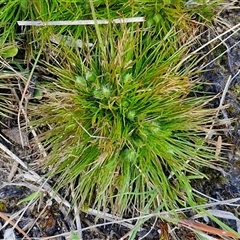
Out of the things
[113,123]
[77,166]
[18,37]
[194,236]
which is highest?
[18,37]

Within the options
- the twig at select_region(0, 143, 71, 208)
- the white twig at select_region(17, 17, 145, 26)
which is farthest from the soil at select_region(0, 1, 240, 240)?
the white twig at select_region(17, 17, 145, 26)

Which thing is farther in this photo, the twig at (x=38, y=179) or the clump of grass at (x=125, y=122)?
the twig at (x=38, y=179)

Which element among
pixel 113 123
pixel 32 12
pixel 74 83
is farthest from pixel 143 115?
pixel 32 12

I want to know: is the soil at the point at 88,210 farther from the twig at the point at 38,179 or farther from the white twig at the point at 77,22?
the white twig at the point at 77,22

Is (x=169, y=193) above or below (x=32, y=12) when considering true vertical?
below

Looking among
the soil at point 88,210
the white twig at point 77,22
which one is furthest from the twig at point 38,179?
the white twig at point 77,22

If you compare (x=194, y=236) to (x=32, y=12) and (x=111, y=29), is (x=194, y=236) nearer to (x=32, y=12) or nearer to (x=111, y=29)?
(x=111, y=29)
